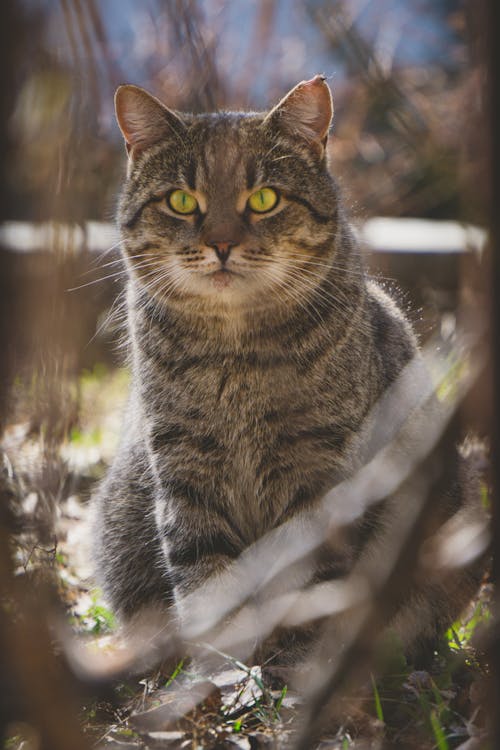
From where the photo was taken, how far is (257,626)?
2.19 meters

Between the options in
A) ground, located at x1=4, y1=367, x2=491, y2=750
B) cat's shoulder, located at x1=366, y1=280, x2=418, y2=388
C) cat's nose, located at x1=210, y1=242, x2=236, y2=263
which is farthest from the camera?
cat's shoulder, located at x1=366, y1=280, x2=418, y2=388

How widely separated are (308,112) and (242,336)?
2.41 ft

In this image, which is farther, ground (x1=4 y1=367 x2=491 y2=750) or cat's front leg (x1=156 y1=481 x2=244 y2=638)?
cat's front leg (x1=156 y1=481 x2=244 y2=638)

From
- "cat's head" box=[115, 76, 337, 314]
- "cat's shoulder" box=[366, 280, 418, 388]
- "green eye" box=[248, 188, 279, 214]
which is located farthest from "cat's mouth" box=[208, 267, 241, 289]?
"cat's shoulder" box=[366, 280, 418, 388]

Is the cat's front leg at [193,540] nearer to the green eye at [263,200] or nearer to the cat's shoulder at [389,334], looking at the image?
the cat's shoulder at [389,334]

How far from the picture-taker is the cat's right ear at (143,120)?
243 centimetres

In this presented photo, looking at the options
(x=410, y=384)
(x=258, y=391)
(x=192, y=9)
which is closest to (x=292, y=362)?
(x=258, y=391)

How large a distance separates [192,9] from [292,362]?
1.26 m

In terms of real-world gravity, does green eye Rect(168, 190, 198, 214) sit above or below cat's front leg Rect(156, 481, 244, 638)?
above

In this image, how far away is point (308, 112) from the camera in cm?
241

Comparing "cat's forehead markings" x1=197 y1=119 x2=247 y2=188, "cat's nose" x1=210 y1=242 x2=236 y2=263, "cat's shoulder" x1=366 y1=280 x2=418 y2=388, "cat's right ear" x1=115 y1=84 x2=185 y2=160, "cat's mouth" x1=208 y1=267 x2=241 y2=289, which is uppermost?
"cat's right ear" x1=115 y1=84 x2=185 y2=160

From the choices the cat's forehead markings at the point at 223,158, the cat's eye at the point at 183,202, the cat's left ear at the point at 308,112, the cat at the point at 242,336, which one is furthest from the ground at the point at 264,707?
the cat's left ear at the point at 308,112

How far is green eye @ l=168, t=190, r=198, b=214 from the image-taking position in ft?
7.91

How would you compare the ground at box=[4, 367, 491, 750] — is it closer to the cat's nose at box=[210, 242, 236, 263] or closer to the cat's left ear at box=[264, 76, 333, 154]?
the cat's nose at box=[210, 242, 236, 263]
